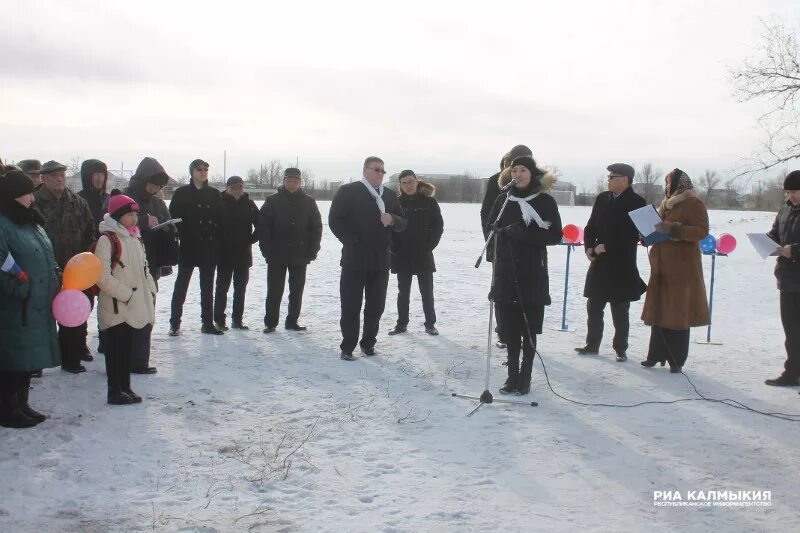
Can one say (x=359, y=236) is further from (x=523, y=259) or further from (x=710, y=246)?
(x=710, y=246)

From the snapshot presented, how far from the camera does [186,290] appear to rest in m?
8.07

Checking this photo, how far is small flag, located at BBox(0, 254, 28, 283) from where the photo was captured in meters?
4.56

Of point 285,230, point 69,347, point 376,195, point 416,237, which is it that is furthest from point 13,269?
point 416,237

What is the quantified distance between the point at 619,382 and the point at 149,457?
4239 mm

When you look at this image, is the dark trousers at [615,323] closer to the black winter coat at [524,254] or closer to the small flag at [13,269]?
the black winter coat at [524,254]

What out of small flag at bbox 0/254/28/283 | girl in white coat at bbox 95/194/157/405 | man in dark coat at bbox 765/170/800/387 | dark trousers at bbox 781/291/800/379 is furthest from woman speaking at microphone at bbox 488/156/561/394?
small flag at bbox 0/254/28/283

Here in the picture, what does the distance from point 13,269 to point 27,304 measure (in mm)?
294

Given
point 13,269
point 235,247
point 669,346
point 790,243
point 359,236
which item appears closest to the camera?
point 13,269

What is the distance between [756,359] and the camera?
7723 mm

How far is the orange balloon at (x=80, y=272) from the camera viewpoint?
495 centimetres

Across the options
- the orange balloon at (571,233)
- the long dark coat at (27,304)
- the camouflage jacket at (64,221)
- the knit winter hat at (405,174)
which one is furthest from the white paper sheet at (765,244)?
the camouflage jacket at (64,221)

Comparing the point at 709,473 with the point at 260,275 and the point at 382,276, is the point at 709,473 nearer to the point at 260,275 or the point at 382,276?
the point at 382,276

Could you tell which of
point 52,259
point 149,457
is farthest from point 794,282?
point 52,259

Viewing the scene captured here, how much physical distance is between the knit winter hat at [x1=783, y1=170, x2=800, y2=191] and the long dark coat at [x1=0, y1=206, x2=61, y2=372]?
636 centimetres
